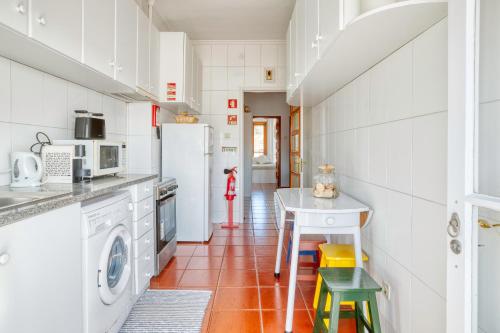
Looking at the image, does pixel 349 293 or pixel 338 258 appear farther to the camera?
pixel 338 258

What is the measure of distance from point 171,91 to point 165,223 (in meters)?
1.45

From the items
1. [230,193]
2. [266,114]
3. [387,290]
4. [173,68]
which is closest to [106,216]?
[387,290]

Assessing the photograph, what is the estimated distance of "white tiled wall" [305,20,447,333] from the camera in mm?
1340

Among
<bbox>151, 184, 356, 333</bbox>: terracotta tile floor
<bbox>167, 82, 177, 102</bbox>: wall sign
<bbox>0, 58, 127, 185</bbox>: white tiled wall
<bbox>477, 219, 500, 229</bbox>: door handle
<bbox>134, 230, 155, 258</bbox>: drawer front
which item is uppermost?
<bbox>167, 82, 177, 102</bbox>: wall sign

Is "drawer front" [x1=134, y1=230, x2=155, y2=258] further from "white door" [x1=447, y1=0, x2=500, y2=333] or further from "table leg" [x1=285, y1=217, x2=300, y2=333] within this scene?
"white door" [x1=447, y1=0, x2=500, y2=333]

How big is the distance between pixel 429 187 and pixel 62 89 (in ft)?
7.44

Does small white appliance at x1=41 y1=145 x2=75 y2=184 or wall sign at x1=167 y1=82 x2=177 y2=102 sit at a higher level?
wall sign at x1=167 y1=82 x2=177 y2=102

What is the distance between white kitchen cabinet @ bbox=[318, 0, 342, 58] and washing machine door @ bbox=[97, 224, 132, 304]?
154 cm

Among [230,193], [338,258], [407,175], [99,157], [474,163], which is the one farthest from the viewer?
[230,193]

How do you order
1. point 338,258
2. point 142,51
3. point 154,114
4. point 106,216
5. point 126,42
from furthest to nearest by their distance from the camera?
point 154,114 → point 142,51 → point 126,42 → point 338,258 → point 106,216

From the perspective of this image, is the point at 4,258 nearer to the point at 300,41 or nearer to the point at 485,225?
the point at 485,225

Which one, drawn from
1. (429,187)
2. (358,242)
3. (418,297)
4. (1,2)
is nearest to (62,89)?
(1,2)

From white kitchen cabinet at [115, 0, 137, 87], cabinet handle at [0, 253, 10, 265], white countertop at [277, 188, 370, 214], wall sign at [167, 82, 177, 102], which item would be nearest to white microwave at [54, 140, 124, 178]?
white kitchen cabinet at [115, 0, 137, 87]

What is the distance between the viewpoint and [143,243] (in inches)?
93.9
